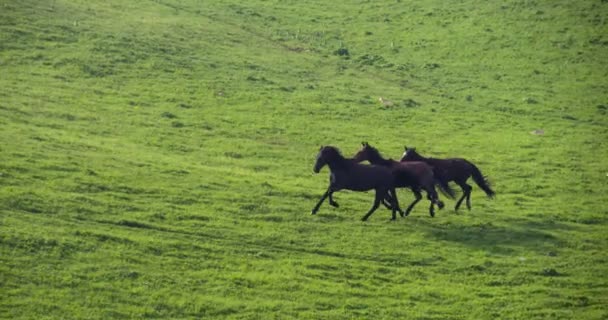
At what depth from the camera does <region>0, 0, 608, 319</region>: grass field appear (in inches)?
952

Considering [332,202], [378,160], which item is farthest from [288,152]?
[378,160]

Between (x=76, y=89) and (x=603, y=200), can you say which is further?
(x=76, y=89)

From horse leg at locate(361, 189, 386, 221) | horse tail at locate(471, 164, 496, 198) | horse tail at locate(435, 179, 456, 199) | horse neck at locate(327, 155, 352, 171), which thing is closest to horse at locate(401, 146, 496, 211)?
horse tail at locate(471, 164, 496, 198)

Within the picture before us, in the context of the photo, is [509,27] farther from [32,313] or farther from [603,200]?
[32,313]

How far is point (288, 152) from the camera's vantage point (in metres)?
37.4

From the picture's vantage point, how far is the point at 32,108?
38.7 metres

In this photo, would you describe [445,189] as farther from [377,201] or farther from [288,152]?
[288,152]

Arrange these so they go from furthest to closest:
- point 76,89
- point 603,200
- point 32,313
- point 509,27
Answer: point 509,27 → point 76,89 → point 603,200 → point 32,313

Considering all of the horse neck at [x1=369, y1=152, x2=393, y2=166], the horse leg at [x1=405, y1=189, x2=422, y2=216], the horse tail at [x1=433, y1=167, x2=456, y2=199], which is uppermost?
the horse neck at [x1=369, y1=152, x2=393, y2=166]

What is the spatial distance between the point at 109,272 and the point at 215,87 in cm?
2174

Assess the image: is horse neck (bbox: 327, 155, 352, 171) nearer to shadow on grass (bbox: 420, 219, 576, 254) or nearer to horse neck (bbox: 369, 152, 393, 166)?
horse neck (bbox: 369, 152, 393, 166)

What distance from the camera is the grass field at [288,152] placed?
24.2 m

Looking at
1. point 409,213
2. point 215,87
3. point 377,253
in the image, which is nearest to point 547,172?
point 409,213

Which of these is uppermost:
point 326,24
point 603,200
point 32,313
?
point 326,24
